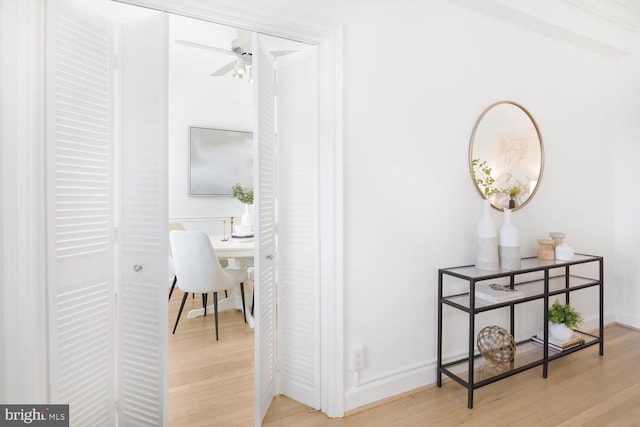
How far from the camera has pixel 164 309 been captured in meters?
1.62

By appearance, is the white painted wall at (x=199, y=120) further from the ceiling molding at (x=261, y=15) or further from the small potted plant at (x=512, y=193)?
the small potted plant at (x=512, y=193)

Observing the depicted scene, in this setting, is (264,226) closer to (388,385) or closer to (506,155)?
(388,385)

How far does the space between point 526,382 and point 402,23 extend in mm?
2445

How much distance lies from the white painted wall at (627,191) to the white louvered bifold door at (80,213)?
13.5ft

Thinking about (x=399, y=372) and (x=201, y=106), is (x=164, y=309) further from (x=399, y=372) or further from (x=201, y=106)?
(x=201, y=106)

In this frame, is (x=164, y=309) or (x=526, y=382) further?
(x=526, y=382)

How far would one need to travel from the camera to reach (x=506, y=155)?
250cm

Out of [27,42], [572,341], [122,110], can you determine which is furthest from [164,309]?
[572,341]

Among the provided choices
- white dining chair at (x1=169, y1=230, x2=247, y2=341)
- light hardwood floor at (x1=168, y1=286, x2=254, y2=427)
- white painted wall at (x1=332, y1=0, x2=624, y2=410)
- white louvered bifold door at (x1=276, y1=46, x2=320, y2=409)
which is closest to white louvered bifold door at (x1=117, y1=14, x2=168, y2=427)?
light hardwood floor at (x1=168, y1=286, x2=254, y2=427)

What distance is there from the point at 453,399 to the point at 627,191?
105 inches

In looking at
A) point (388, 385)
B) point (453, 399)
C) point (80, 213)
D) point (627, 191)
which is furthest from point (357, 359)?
point (627, 191)

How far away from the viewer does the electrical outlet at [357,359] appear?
1938 millimetres

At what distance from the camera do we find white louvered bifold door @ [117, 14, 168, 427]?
1596 millimetres

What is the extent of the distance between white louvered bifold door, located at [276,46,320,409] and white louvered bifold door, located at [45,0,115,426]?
35.3 inches
